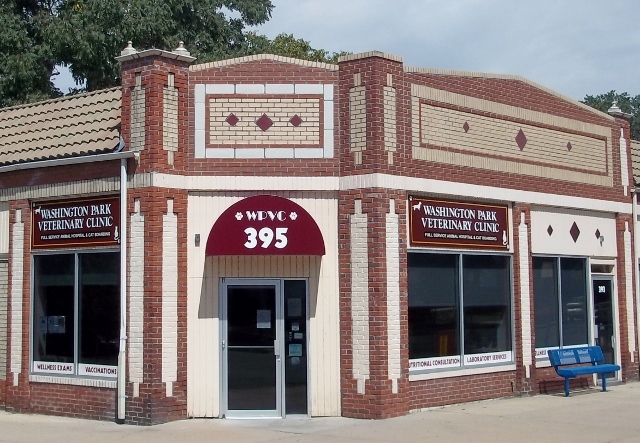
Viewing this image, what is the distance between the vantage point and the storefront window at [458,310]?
49.6ft

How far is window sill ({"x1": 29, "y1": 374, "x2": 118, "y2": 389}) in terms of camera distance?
47.1 feet

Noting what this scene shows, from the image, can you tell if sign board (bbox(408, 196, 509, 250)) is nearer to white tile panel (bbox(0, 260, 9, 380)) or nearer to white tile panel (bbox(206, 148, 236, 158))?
white tile panel (bbox(206, 148, 236, 158))

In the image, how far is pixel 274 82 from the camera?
14.7m

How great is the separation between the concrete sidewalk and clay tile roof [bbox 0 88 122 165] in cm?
445

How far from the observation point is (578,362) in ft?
58.2

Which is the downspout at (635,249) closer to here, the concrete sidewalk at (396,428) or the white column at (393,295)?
the concrete sidewalk at (396,428)

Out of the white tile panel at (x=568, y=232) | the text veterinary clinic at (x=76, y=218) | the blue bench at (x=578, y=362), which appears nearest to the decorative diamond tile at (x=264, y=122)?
the text veterinary clinic at (x=76, y=218)

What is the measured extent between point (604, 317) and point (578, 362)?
6.33 ft

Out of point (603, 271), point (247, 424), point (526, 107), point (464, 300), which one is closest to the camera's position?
point (247, 424)

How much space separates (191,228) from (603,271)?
9.64m

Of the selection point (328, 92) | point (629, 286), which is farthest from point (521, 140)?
point (629, 286)

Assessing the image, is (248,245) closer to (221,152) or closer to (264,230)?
(264,230)

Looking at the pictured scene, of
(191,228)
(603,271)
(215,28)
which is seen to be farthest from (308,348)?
(215,28)

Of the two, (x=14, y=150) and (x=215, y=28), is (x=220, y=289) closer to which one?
(x=14, y=150)
